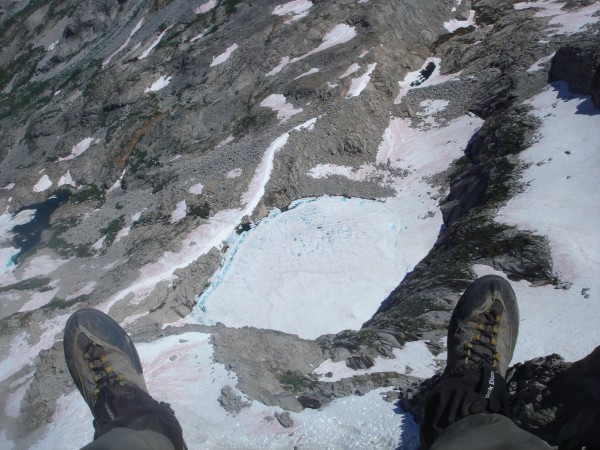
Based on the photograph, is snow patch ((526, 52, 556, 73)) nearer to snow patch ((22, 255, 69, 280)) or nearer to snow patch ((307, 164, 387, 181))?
snow patch ((307, 164, 387, 181))

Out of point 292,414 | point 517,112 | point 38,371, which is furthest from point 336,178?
point 292,414

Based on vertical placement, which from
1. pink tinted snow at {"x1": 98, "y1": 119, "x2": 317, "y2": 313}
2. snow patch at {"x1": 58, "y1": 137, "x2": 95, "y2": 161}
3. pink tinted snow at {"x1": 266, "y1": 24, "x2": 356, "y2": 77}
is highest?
snow patch at {"x1": 58, "y1": 137, "x2": 95, "y2": 161}

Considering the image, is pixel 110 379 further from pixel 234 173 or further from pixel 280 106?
pixel 280 106

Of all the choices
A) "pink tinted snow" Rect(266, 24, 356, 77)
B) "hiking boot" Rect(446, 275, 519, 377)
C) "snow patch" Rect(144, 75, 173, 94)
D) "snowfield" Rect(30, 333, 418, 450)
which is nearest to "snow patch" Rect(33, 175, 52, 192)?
"snow patch" Rect(144, 75, 173, 94)

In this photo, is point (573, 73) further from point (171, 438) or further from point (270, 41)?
point (171, 438)

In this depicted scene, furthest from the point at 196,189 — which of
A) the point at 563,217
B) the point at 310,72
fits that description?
the point at 563,217

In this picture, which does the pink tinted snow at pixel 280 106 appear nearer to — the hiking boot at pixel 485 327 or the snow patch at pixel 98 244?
the snow patch at pixel 98 244
